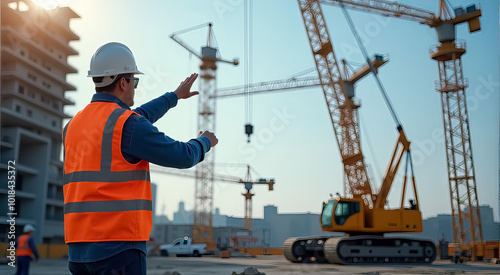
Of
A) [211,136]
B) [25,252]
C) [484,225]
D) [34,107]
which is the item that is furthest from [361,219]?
[34,107]

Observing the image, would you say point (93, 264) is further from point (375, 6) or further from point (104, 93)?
point (375, 6)

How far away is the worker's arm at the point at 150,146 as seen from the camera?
1.99 metres

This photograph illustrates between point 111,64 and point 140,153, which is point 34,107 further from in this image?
point 140,153

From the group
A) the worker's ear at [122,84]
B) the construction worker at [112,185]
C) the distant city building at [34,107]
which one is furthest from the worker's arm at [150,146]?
the distant city building at [34,107]

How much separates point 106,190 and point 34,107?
66.2m

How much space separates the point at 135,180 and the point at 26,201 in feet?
204

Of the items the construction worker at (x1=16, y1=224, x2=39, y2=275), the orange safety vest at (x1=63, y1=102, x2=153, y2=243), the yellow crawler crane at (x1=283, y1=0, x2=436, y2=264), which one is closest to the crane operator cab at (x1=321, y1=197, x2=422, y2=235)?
the yellow crawler crane at (x1=283, y1=0, x2=436, y2=264)

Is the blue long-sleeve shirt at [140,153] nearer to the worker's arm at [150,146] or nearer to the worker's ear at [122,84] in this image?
the worker's arm at [150,146]

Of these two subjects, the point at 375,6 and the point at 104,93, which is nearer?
the point at 104,93

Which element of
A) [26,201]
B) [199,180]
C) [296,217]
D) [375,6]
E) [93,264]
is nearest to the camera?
[93,264]

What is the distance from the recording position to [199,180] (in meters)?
68.9

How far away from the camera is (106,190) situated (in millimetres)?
1969

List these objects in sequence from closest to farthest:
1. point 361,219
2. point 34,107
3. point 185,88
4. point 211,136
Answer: point 211,136
point 185,88
point 361,219
point 34,107

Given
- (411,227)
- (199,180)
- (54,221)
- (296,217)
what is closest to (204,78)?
(199,180)
